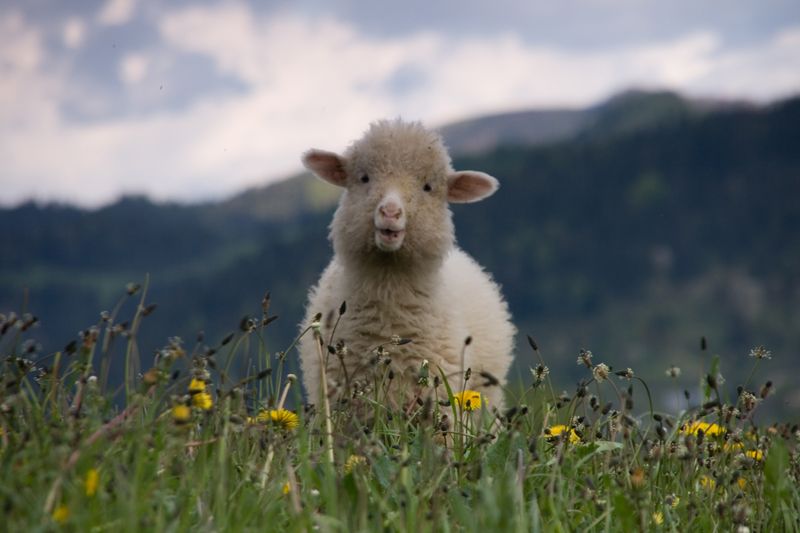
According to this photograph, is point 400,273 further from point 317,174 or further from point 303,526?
point 303,526

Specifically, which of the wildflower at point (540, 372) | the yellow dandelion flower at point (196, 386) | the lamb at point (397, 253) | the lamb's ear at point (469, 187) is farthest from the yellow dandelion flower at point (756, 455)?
the lamb's ear at point (469, 187)

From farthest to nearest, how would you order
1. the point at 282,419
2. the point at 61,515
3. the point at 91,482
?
the point at 282,419, the point at 91,482, the point at 61,515

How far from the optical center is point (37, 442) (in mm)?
3299

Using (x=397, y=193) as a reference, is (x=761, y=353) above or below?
below

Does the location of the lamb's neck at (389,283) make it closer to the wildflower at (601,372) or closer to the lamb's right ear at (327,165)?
the lamb's right ear at (327,165)

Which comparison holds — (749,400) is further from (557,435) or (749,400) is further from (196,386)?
(196,386)

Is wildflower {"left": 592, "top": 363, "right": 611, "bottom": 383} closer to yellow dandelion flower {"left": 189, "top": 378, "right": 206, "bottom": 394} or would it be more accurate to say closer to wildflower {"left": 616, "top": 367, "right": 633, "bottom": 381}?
wildflower {"left": 616, "top": 367, "right": 633, "bottom": 381}

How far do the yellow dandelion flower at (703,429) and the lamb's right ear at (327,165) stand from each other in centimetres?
335

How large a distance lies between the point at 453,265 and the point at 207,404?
4609mm

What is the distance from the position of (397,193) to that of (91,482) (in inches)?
153

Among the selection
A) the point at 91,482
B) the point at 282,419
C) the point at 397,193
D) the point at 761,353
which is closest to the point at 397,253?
the point at 397,193

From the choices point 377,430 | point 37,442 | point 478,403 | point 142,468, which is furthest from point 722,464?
point 37,442

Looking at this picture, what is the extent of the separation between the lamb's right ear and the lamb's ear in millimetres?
833

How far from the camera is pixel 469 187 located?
7.20 meters
